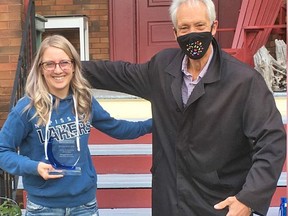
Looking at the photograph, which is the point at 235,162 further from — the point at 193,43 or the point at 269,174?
the point at 193,43

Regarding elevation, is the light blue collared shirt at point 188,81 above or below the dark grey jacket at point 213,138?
above

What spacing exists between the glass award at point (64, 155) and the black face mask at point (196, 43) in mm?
672

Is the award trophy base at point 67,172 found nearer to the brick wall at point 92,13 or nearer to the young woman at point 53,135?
the young woman at point 53,135

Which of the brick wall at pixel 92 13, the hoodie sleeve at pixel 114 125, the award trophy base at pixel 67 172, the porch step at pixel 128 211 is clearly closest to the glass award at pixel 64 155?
the award trophy base at pixel 67 172

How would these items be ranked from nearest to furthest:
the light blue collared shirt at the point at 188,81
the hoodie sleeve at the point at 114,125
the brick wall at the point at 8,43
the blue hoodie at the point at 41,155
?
the light blue collared shirt at the point at 188,81 < the blue hoodie at the point at 41,155 < the hoodie sleeve at the point at 114,125 < the brick wall at the point at 8,43

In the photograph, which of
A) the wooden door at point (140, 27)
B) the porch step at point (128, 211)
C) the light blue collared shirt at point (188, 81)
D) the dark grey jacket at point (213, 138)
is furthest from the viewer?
the wooden door at point (140, 27)

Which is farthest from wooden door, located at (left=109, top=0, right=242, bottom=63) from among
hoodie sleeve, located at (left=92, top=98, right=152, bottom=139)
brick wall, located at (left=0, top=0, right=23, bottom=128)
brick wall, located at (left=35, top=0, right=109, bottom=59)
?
hoodie sleeve, located at (left=92, top=98, right=152, bottom=139)

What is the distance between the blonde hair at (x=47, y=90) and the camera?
7.18ft

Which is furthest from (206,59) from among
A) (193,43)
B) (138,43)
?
(138,43)

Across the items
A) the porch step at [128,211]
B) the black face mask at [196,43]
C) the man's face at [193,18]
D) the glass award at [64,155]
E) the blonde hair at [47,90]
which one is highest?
the man's face at [193,18]

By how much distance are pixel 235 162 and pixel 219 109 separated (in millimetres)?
245

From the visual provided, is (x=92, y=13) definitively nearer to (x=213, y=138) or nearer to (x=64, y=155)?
(x=64, y=155)

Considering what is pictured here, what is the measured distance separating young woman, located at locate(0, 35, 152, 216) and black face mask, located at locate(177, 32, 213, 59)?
0.56 meters

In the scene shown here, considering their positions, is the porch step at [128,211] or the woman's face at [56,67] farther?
the porch step at [128,211]
